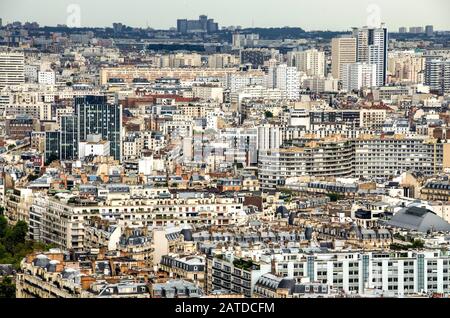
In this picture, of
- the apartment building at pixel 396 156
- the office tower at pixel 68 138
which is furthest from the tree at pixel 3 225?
the apartment building at pixel 396 156

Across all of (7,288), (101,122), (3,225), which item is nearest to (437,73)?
(101,122)

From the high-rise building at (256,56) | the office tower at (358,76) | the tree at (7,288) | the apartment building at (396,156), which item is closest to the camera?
the tree at (7,288)

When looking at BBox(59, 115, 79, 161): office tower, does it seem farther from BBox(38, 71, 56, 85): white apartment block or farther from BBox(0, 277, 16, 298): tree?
BBox(38, 71, 56, 85): white apartment block

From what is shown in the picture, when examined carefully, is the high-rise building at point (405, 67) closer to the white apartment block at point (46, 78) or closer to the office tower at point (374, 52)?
the office tower at point (374, 52)

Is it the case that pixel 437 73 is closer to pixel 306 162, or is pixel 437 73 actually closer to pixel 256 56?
pixel 256 56

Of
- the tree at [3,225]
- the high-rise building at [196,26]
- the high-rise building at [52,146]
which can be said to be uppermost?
the high-rise building at [196,26]

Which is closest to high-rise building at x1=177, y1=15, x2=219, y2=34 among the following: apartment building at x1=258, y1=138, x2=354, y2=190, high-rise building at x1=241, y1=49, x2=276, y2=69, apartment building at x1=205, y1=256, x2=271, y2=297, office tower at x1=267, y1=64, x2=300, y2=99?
apartment building at x1=258, y1=138, x2=354, y2=190
